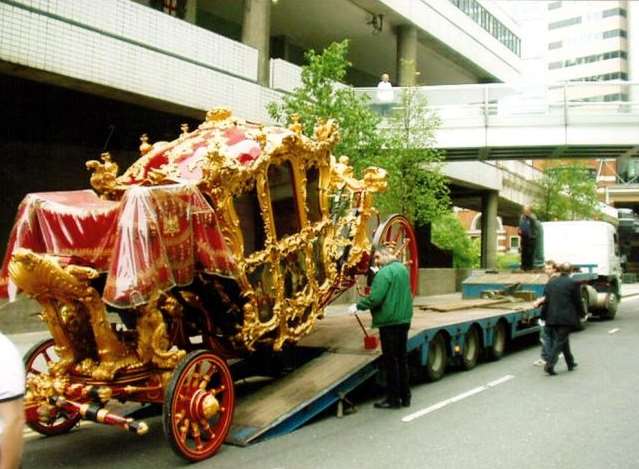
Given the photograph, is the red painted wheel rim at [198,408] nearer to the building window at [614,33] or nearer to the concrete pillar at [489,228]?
the concrete pillar at [489,228]

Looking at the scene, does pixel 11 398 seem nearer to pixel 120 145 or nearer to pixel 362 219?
pixel 362 219

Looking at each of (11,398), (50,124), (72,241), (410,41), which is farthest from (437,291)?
(11,398)

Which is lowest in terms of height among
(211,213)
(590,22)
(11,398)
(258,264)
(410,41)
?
(11,398)

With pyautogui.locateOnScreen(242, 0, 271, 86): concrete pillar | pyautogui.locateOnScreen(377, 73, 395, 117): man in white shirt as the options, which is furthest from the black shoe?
pyautogui.locateOnScreen(377, 73, 395, 117): man in white shirt

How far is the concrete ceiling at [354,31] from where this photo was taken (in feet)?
76.9

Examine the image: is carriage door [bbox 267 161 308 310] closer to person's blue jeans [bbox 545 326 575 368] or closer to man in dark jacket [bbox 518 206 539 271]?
person's blue jeans [bbox 545 326 575 368]

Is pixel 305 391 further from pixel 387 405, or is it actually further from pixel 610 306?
pixel 610 306

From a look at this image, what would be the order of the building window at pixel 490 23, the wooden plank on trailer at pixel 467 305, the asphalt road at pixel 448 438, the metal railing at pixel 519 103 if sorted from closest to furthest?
the asphalt road at pixel 448 438, the wooden plank on trailer at pixel 467 305, the metal railing at pixel 519 103, the building window at pixel 490 23

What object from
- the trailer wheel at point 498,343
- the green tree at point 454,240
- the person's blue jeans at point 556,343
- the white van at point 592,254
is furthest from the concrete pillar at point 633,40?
the person's blue jeans at point 556,343

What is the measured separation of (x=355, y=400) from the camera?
8.78 meters

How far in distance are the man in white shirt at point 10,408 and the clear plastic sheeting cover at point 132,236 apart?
2.70m

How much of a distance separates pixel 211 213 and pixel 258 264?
1.09 m

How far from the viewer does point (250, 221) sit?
299 inches

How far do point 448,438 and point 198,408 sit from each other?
8.13 feet
